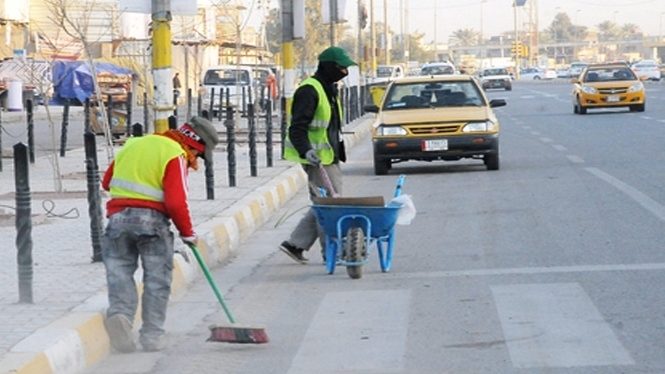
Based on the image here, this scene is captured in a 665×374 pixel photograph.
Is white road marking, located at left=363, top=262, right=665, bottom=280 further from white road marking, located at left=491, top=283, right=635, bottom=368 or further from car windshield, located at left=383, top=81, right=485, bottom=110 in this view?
car windshield, located at left=383, top=81, right=485, bottom=110

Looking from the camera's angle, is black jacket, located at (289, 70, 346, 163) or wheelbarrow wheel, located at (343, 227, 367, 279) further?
black jacket, located at (289, 70, 346, 163)

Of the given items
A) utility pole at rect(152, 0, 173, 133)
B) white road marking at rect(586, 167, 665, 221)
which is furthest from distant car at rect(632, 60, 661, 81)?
utility pole at rect(152, 0, 173, 133)

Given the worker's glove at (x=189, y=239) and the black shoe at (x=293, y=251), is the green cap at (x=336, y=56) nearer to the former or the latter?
the black shoe at (x=293, y=251)

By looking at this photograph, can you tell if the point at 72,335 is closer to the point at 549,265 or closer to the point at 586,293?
the point at 586,293

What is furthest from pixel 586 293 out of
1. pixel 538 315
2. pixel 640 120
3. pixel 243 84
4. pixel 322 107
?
pixel 243 84

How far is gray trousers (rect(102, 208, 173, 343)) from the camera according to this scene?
338 inches

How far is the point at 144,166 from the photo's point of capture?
8453 millimetres

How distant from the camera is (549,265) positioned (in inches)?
452

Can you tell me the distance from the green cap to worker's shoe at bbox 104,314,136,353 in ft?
12.5

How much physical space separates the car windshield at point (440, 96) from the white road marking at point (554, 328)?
40.1 feet

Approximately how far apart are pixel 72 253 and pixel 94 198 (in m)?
1.18

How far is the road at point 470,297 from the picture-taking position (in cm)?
805

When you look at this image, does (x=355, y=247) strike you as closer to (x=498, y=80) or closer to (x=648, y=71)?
(x=498, y=80)

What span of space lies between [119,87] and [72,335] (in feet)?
101
